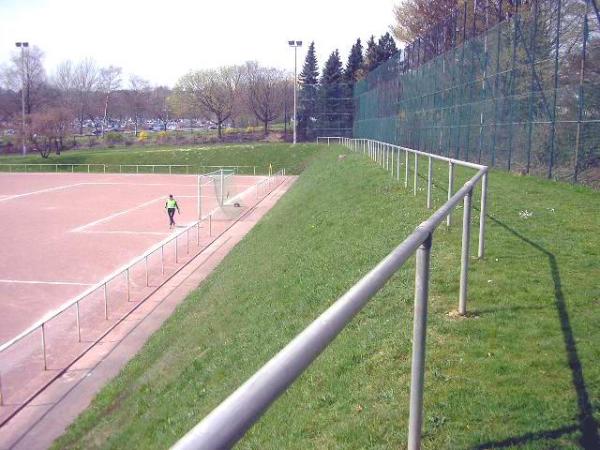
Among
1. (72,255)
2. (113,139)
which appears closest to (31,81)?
(113,139)

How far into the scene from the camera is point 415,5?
45.3 meters

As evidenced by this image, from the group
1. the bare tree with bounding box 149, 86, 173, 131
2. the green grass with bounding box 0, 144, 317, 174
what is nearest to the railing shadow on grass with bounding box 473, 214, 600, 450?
the green grass with bounding box 0, 144, 317, 174

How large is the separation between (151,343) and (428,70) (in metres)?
23.0

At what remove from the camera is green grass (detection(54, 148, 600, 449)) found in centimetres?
381

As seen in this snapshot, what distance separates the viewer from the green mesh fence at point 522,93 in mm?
14094

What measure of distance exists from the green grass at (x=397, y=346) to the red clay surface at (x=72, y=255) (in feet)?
6.34

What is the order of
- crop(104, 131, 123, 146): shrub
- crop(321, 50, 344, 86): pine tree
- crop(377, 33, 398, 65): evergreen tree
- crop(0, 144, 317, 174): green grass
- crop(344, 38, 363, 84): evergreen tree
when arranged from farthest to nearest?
crop(321, 50, 344, 86): pine tree → crop(344, 38, 363, 84): evergreen tree → crop(104, 131, 123, 146): shrub → crop(377, 33, 398, 65): evergreen tree → crop(0, 144, 317, 174): green grass

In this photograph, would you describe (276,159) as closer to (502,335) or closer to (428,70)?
(428,70)

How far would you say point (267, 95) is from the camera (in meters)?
92.2

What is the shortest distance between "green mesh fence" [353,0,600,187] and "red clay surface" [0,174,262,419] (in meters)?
9.79

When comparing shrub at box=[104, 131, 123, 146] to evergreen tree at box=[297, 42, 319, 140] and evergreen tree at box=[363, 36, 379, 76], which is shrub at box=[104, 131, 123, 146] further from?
evergreen tree at box=[363, 36, 379, 76]

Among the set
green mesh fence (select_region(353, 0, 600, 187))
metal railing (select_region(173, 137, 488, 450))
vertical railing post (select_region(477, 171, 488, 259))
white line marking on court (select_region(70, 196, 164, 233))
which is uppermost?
green mesh fence (select_region(353, 0, 600, 187))

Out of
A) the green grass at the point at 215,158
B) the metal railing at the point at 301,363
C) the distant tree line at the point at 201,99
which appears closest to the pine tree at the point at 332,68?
the distant tree line at the point at 201,99

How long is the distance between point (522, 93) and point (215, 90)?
7930 cm
